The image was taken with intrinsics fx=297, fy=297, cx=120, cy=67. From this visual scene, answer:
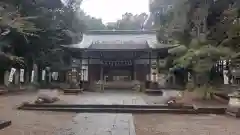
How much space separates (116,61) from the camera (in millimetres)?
25188

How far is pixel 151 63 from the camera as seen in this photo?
24188 millimetres

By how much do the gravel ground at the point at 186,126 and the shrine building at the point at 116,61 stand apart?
1288 cm

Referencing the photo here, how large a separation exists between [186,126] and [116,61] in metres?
17.1

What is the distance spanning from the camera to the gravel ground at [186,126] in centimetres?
746

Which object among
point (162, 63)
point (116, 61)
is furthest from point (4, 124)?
point (162, 63)

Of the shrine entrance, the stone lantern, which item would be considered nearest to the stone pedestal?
the stone lantern

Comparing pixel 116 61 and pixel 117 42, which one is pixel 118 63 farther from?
pixel 117 42

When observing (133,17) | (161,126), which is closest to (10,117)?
(161,126)

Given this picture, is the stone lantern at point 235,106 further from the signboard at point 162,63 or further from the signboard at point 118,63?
→ the signboard at point 162,63

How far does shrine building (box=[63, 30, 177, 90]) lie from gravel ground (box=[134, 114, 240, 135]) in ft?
42.3

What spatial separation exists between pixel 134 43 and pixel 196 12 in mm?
8067

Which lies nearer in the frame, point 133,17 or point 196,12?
point 196,12

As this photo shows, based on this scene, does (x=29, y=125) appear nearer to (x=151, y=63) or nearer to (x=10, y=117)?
(x=10, y=117)

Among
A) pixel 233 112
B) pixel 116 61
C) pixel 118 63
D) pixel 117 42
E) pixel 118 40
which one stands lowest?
pixel 233 112
